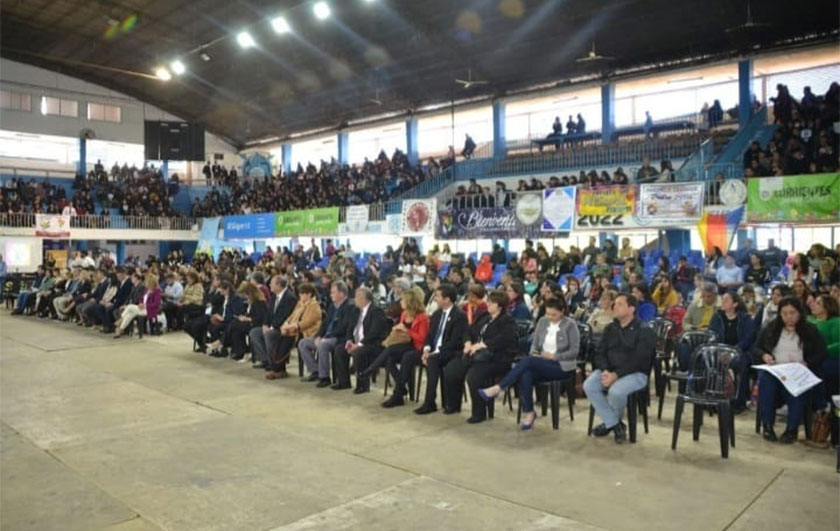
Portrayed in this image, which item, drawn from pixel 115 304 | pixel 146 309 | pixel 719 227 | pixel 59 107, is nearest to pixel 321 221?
pixel 115 304

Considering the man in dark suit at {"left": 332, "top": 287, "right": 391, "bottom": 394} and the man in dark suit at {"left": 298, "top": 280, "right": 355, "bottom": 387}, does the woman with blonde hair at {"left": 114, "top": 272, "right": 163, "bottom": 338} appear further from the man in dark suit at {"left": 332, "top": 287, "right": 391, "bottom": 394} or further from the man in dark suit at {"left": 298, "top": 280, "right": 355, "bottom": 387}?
the man in dark suit at {"left": 332, "top": 287, "right": 391, "bottom": 394}

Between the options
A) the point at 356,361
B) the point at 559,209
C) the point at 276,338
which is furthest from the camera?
the point at 559,209

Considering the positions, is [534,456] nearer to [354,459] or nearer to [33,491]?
[354,459]

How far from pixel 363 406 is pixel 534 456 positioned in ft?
7.54

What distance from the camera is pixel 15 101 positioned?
29.8 meters

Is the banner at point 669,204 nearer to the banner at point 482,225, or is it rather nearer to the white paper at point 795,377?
the banner at point 482,225

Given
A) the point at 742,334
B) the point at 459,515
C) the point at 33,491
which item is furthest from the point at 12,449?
the point at 742,334

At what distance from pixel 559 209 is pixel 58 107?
89.1ft

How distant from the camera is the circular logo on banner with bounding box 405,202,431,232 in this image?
59.0 ft

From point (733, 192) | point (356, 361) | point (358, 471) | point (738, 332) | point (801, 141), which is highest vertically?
point (801, 141)

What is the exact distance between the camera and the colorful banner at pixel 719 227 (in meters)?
12.6

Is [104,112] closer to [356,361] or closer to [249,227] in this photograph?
[249,227]

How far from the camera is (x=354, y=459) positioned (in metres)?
4.95

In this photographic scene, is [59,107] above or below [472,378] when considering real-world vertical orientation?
above
